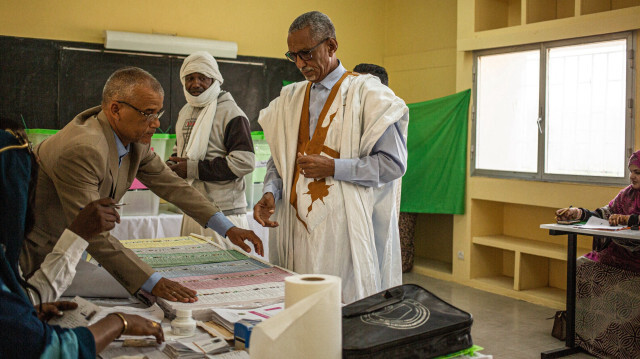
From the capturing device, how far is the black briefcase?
1359 mm

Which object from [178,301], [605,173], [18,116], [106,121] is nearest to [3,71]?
[18,116]

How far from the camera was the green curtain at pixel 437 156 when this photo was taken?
593 centimetres

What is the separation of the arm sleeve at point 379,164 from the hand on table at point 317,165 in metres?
0.02

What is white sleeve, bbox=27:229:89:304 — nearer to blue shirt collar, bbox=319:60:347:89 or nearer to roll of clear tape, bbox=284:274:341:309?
roll of clear tape, bbox=284:274:341:309

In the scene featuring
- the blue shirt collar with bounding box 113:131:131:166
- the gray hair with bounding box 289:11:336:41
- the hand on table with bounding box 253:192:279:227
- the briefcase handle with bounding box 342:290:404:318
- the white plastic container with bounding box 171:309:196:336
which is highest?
the gray hair with bounding box 289:11:336:41

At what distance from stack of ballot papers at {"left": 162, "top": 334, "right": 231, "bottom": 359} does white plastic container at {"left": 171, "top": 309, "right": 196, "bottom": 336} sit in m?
0.03

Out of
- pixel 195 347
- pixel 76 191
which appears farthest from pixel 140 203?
pixel 195 347

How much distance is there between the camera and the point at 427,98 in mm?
6793

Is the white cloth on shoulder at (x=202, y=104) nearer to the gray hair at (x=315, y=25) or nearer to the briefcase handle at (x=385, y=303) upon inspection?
the gray hair at (x=315, y=25)

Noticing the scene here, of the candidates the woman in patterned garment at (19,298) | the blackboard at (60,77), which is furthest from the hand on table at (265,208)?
the blackboard at (60,77)

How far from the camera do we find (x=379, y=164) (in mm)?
2531

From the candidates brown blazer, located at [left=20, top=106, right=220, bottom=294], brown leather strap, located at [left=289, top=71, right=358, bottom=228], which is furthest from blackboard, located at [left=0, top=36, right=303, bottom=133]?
brown blazer, located at [left=20, top=106, right=220, bottom=294]

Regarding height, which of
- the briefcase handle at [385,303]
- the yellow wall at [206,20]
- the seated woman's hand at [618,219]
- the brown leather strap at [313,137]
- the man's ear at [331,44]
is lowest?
the briefcase handle at [385,303]

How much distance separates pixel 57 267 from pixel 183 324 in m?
0.35
